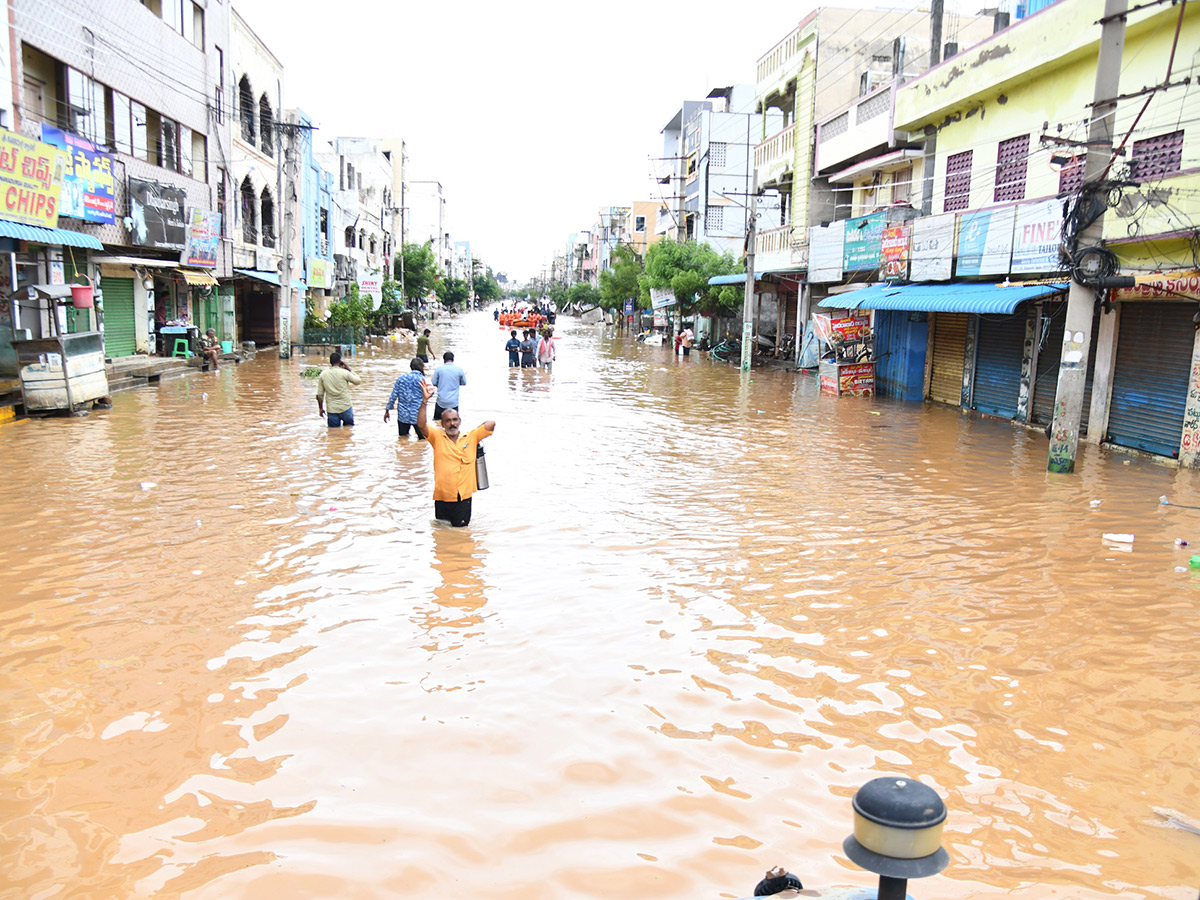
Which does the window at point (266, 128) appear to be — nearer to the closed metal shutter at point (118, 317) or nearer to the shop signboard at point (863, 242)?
the closed metal shutter at point (118, 317)

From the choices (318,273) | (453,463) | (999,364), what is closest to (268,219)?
(318,273)

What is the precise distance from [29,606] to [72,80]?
713 inches

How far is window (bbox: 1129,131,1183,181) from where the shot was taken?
556 inches

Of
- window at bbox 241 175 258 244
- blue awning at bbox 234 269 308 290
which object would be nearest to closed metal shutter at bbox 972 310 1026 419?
blue awning at bbox 234 269 308 290

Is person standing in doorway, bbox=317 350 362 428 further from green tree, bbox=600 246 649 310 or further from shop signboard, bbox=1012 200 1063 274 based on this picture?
green tree, bbox=600 246 649 310

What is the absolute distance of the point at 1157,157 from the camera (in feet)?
47.9

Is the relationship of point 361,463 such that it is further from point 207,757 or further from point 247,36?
point 247,36

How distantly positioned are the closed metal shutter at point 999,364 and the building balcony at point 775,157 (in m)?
13.9

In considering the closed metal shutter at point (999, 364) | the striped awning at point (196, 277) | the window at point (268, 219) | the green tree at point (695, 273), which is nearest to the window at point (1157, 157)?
the closed metal shutter at point (999, 364)

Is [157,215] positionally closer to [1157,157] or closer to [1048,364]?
[1048,364]

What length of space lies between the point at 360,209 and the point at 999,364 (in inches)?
1884

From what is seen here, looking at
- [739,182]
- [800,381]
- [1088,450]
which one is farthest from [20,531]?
[739,182]

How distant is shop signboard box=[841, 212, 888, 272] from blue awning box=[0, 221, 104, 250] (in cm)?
1907

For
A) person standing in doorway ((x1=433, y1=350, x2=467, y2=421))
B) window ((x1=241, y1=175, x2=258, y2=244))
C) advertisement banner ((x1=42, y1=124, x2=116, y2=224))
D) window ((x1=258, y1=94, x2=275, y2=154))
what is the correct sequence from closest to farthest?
person standing in doorway ((x1=433, y1=350, x2=467, y2=421)) < advertisement banner ((x1=42, y1=124, x2=116, y2=224)) < window ((x1=241, y1=175, x2=258, y2=244)) < window ((x1=258, y1=94, x2=275, y2=154))
